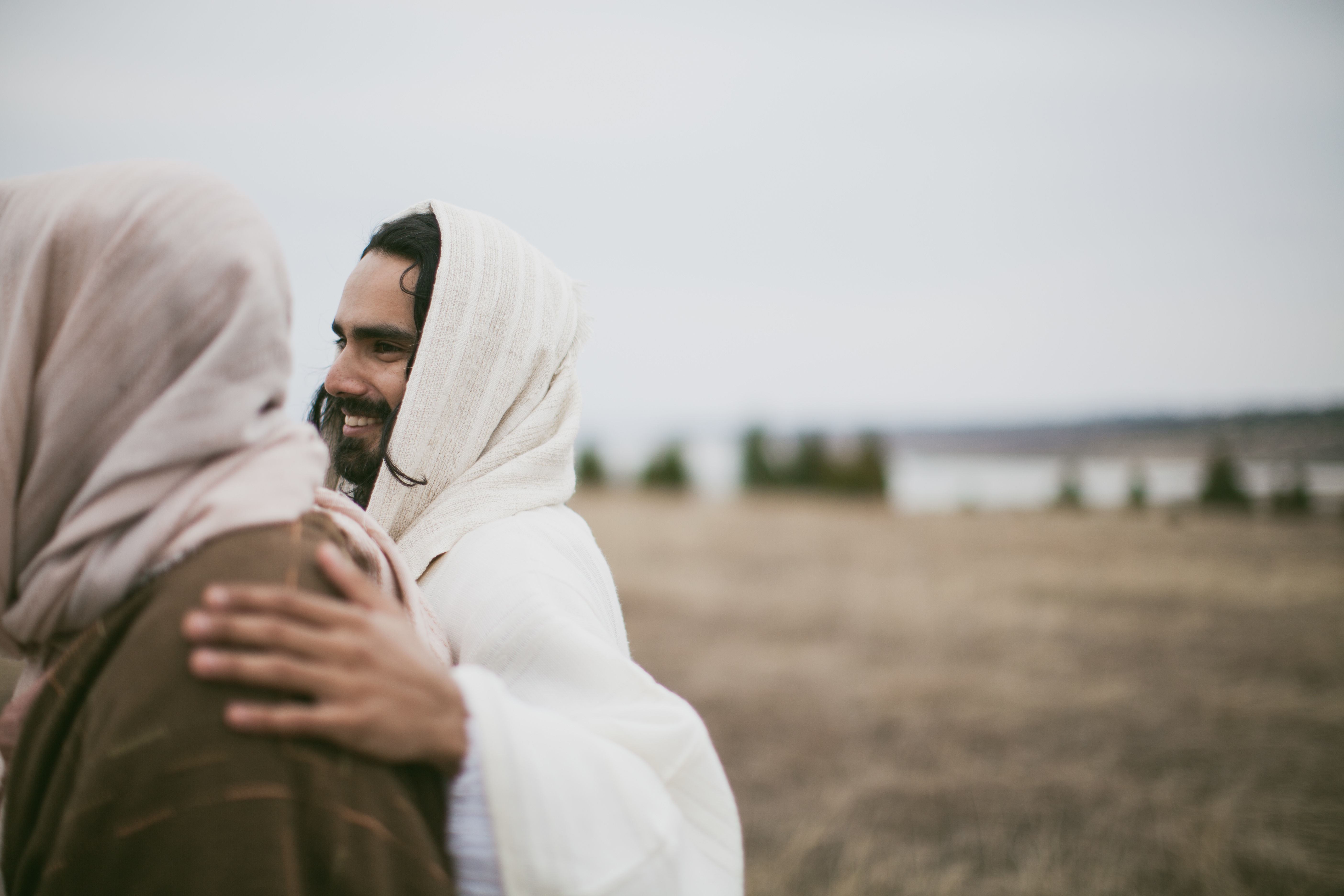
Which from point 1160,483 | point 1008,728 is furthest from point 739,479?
point 1008,728

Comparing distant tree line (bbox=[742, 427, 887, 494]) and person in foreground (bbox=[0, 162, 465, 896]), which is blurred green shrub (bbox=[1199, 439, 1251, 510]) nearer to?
distant tree line (bbox=[742, 427, 887, 494])

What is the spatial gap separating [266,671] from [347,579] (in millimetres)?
150

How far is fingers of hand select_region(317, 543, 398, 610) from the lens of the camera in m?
1.00

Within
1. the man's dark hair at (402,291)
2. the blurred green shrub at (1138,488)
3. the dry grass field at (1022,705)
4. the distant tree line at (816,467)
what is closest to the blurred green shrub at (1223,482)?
the blurred green shrub at (1138,488)

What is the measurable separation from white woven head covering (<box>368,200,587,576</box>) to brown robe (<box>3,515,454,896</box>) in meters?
0.85

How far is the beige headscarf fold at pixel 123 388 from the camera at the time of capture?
3.17ft

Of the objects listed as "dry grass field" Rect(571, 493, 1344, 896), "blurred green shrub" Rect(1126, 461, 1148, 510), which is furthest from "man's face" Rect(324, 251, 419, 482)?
"blurred green shrub" Rect(1126, 461, 1148, 510)

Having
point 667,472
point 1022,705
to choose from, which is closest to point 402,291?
point 1022,705

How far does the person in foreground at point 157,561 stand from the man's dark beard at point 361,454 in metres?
0.97

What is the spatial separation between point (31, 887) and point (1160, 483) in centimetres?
2230

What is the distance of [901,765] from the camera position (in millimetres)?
6223

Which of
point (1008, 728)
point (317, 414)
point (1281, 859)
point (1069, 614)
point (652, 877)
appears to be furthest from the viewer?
point (1069, 614)

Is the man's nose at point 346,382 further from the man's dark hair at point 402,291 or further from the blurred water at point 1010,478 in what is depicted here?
the blurred water at point 1010,478

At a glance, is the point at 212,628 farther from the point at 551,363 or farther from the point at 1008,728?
the point at 1008,728
